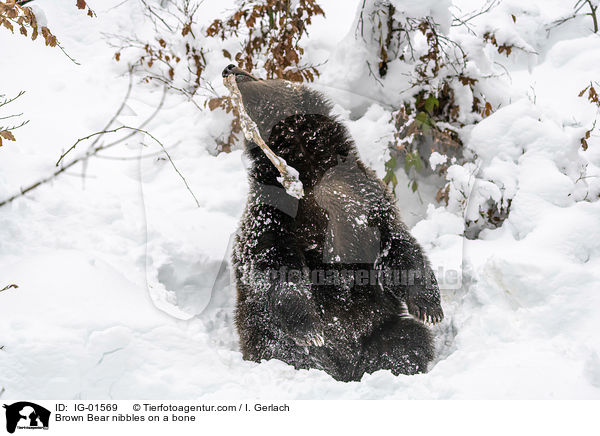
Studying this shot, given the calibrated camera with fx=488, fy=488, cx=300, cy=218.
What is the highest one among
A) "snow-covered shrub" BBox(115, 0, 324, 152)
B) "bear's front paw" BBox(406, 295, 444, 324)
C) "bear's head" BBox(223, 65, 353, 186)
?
"snow-covered shrub" BBox(115, 0, 324, 152)

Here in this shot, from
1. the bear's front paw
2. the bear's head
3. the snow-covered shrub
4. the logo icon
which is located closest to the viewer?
the logo icon

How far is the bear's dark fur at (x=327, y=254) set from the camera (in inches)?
94.0

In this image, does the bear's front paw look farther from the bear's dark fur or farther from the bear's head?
the bear's head

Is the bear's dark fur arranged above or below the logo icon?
above

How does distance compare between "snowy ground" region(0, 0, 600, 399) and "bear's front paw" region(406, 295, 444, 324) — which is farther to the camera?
"bear's front paw" region(406, 295, 444, 324)

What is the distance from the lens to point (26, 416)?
2.03 meters

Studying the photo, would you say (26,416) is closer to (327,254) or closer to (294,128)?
(327,254)

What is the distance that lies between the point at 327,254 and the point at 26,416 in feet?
4.95

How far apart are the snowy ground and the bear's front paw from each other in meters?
0.22

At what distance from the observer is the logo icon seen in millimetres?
1975

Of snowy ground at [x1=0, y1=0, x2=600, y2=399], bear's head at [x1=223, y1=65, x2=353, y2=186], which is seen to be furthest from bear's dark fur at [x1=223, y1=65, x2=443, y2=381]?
snowy ground at [x1=0, y1=0, x2=600, y2=399]

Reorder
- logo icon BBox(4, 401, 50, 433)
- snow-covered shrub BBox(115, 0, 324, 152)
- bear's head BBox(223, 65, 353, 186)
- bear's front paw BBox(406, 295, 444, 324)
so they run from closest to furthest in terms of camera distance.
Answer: logo icon BBox(4, 401, 50, 433)
bear's head BBox(223, 65, 353, 186)
bear's front paw BBox(406, 295, 444, 324)
snow-covered shrub BBox(115, 0, 324, 152)

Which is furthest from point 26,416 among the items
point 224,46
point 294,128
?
point 224,46

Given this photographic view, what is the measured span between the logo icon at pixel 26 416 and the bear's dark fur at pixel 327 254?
1.09 metres
